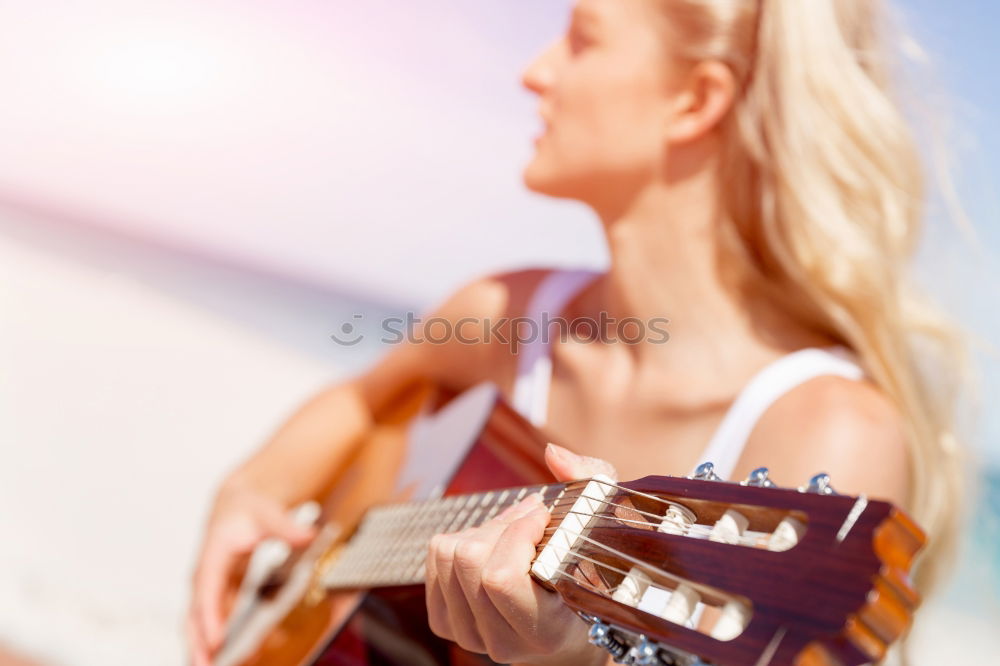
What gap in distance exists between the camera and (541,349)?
1212 millimetres

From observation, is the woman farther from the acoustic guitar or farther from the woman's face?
the acoustic guitar

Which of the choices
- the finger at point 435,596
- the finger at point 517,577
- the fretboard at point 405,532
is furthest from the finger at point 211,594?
the finger at point 517,577

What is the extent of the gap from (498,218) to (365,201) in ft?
2.76

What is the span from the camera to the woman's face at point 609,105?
3.30 feet

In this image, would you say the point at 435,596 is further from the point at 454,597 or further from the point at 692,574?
the point at 692,574

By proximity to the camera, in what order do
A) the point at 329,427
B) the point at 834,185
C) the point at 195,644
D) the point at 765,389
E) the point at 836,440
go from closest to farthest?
the point at 836,440 < the point at 765,389 < the point at 834,185 < the point at 195,644 < the point at 329,427

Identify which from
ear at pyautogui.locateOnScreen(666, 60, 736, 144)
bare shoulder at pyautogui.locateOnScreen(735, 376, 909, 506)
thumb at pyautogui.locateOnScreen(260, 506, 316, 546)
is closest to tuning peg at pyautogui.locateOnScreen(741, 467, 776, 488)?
bare shoulder at pyautogui.locateOnScreen(735, 376, 909, 506)

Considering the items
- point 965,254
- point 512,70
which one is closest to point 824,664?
point 965,254

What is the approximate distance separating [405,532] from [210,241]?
192 inches

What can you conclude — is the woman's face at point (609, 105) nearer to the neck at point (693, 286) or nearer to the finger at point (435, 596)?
the neck at point (693, 286)

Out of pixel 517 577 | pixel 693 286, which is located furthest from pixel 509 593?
pixel 693 286

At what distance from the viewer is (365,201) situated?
17.6ft

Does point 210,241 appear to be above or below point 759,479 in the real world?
below

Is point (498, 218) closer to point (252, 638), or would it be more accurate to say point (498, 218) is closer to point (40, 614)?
point (40, 614)
